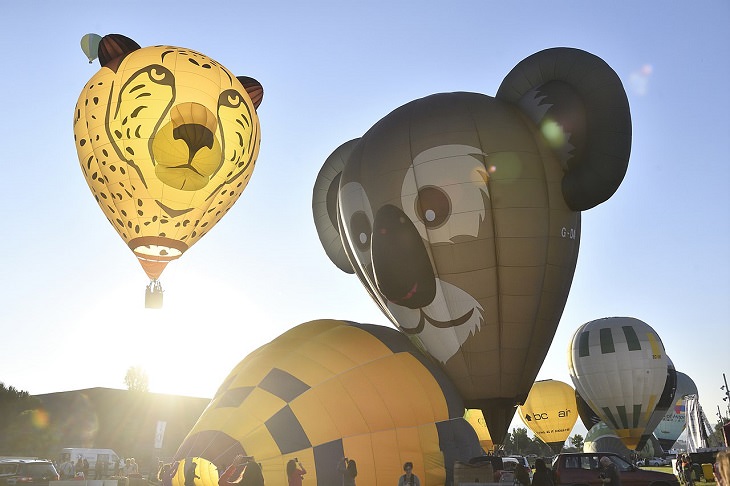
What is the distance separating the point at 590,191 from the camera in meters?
11.3

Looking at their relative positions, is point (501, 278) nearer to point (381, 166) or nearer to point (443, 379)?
point (443, 379)

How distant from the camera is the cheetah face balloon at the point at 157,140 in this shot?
12.6 meters

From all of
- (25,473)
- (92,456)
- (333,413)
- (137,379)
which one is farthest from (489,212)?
(137,379)

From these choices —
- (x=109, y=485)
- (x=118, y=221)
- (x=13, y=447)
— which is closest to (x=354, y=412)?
(x=118, y=221)

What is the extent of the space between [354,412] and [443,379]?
7.96ft

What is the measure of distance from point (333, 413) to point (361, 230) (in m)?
3.93

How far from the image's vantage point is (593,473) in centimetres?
1244

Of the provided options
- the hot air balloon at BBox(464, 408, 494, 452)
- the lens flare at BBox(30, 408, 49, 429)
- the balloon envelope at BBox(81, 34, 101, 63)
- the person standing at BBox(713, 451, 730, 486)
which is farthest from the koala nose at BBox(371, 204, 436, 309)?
the lens flare at BBox(30, 408, 49, 429)

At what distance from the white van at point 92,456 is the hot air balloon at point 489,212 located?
25014mm

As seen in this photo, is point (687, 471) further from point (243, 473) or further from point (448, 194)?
point (243, 473)

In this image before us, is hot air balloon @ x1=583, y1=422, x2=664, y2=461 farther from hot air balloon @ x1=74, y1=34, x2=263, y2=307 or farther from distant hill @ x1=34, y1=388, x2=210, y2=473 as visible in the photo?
hot air balloon @ x1=74, y1=34, x2=263, y2=307

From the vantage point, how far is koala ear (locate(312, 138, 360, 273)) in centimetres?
1401

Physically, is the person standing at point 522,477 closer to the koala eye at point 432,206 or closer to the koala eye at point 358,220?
the koala eye at point 432,206

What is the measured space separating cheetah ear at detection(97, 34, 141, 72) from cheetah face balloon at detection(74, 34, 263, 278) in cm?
2
